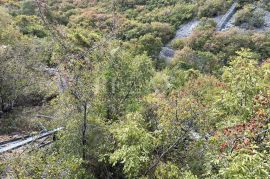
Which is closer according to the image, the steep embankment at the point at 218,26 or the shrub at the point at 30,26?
the shrub at the point at 30,26

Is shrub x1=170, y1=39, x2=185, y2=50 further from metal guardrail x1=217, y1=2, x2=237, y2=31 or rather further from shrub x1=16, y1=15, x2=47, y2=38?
shrub x1=16, y1=15, x2=47, y2=38

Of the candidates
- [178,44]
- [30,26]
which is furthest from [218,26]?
[30,26]

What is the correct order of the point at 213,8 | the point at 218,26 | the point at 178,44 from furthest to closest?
1. the point at 213,8
2. the point at 218,26
3. the point at 178,44

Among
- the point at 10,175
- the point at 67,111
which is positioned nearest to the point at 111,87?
the point at 67,111

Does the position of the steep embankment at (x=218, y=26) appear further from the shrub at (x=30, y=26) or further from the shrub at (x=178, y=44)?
the shrub at (x=30, y=26)

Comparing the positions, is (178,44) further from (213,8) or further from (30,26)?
(30,26)

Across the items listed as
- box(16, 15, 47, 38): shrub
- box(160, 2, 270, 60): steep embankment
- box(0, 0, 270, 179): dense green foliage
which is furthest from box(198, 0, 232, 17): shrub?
box(0, 0, 270, 179): dense green foliage

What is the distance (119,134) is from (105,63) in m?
4.08

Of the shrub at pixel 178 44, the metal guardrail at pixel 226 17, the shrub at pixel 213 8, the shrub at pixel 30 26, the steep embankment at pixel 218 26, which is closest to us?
the shrub at pixel 30 26

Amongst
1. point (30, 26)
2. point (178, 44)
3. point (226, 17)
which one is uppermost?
point (30, 26)

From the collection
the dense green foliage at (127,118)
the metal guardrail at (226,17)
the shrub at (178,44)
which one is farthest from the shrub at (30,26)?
the metal guardrail at (226,17)

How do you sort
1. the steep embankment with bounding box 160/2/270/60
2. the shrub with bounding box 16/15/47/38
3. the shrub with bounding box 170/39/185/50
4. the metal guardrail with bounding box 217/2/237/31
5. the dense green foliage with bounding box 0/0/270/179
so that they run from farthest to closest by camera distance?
the metal guardrail with bounding box 217/2/237/31
the shrub with bounding box 170/39/185/50
the steep embankment with bounding box 160/2/270/60
the shrub with bounding box 16/15/47/38
the dense green foliage with bounding box 0/0/270/179

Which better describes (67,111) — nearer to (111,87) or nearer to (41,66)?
(111,87)

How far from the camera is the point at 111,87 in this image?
502 inches
